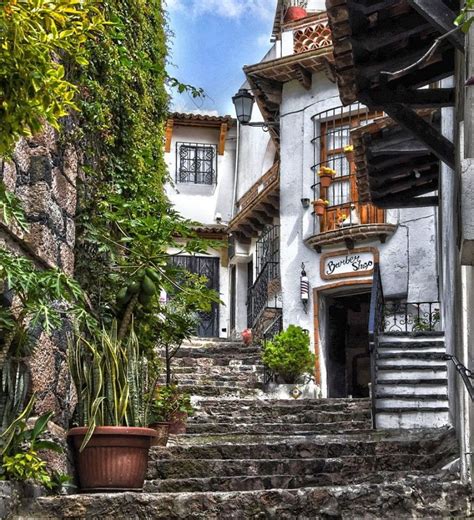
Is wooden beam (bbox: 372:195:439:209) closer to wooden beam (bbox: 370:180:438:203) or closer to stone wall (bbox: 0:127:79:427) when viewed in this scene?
wooden beam (bbox: 370:180:438:203)

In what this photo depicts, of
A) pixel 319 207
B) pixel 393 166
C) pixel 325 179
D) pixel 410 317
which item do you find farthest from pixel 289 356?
pixel 393 166

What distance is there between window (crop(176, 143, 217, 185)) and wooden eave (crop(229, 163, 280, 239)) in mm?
2050

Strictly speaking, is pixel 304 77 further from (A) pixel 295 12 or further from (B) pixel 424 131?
(B) pixel 424 131

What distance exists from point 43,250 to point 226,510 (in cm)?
200

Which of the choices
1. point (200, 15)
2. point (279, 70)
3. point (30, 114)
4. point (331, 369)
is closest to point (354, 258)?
point (331, 369)

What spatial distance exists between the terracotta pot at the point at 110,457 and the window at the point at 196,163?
17.1m

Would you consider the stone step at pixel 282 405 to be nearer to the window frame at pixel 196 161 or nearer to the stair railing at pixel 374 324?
the stair railing at pixel 374 324

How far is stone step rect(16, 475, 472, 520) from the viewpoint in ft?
22.0

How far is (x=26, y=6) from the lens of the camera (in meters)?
4.36

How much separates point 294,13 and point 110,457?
42.6 ft

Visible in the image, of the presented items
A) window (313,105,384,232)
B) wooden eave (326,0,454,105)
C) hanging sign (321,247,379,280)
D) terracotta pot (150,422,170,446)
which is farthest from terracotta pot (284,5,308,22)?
wooden eave (326,0,454,105)

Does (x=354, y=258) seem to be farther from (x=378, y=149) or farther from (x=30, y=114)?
(x=30, y=114)

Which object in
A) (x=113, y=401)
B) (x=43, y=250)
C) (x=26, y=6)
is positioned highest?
(x=26, y=6)

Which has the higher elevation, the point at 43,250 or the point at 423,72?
the point at 423,72
